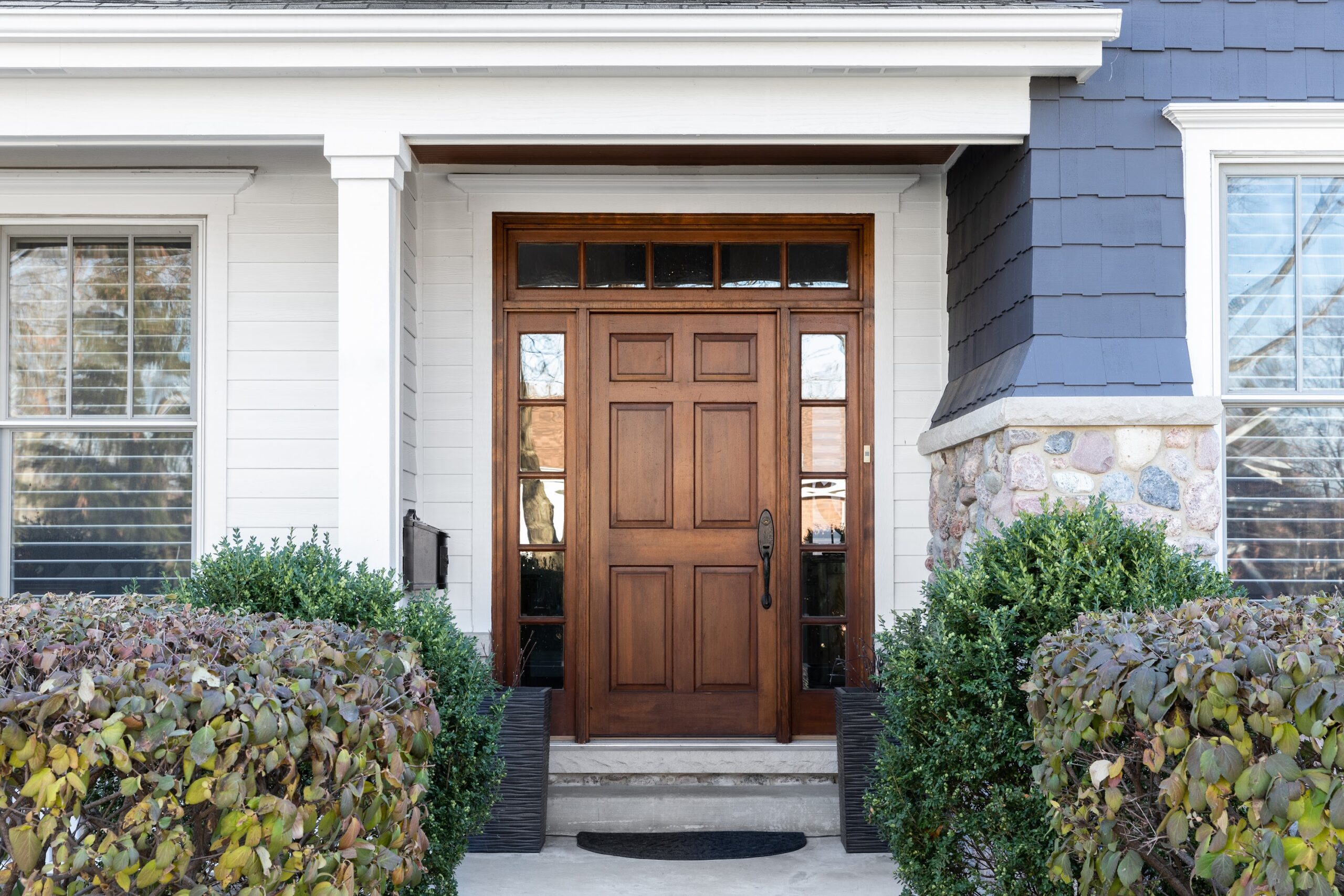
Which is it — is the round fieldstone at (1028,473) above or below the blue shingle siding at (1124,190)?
below

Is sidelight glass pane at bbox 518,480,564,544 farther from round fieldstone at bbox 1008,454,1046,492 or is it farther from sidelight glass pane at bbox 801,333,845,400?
round fieldstone at bbox 1008,454,1046,492

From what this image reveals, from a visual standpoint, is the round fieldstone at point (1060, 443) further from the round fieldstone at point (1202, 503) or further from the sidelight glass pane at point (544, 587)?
the sidelight glass pane at point (544, 587)

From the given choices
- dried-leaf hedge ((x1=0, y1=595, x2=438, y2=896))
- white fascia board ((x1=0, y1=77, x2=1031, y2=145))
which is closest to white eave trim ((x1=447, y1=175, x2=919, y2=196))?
white fascia board ((x1=0, y1=77, x2=1031, y2=145))

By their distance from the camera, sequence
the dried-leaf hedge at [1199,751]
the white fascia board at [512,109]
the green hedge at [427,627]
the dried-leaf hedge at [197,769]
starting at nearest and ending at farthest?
the dried-leaf hedge at [197,769] → the dried-leaf hedge at [1199,751] → the green hedge at [427,627] → the white fascia board at [512,109]

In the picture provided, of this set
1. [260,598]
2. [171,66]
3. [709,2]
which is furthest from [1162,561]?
[171,66]

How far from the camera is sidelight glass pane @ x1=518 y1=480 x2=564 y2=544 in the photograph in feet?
17.2

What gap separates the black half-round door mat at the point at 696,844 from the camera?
14.3 feet

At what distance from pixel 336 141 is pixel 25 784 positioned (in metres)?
2.75

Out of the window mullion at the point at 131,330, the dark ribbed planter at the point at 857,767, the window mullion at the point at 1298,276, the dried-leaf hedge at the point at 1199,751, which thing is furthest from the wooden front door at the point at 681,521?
the dried-leaf hedge at the point at 1199,751

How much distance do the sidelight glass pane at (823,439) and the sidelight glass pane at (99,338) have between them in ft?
9.31

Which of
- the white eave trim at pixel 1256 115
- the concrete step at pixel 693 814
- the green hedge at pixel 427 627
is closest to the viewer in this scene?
the green hedge at pixel 427 627

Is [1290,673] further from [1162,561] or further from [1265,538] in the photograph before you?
[1265,538]

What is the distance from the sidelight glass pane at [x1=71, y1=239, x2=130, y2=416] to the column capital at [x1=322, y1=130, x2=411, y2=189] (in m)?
1.37

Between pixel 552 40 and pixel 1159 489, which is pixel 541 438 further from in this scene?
→ pixel 1159 489
